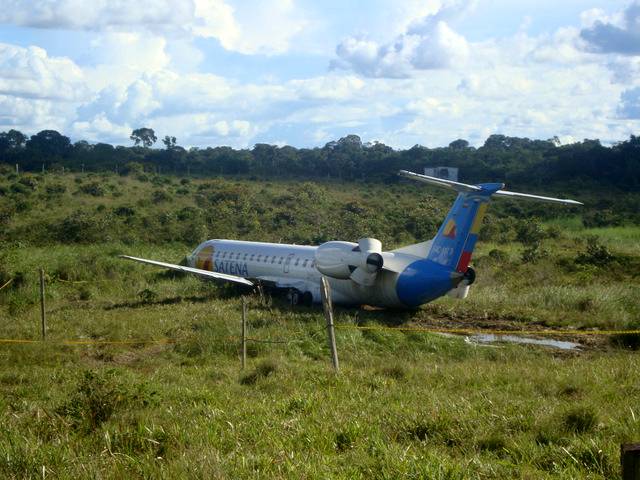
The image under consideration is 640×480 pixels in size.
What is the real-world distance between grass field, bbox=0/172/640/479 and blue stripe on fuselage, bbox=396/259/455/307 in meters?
0.70

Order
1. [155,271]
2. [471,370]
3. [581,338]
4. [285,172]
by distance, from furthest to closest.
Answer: [285,172] < [155,271] < [581,338] < [471,370]

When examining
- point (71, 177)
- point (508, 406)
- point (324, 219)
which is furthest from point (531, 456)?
point (71, 177)

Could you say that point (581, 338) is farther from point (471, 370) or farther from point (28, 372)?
point (28, 372)

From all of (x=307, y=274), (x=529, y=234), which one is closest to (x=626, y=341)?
(x=307, y=274)

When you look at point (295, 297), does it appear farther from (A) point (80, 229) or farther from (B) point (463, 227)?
(A) point (80, 229)

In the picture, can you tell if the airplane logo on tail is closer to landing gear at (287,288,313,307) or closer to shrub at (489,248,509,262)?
landing gear at (287,288,313,307)

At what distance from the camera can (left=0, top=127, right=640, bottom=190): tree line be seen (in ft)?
224

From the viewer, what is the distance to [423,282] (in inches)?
833

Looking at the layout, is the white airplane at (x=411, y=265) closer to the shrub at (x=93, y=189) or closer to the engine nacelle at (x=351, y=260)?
the engine nacelle at (x=351, y=260)

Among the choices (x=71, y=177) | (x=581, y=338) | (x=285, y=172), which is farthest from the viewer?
(x=285, y=172)

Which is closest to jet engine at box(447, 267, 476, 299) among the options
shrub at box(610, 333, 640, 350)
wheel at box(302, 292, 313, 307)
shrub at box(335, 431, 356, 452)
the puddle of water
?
the puddle of water

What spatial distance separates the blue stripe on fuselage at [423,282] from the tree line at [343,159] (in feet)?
155

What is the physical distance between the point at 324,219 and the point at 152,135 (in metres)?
64.7

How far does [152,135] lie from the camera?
111 m
